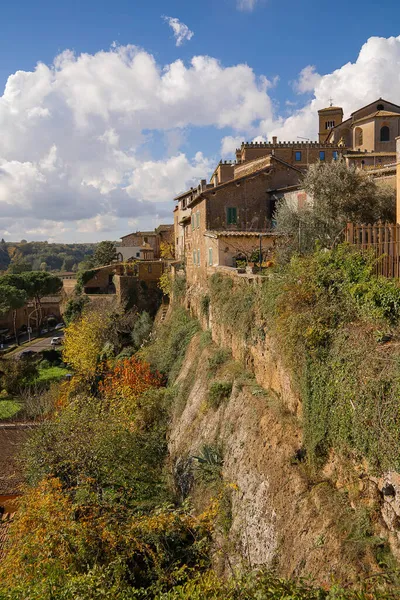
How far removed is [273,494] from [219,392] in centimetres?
575

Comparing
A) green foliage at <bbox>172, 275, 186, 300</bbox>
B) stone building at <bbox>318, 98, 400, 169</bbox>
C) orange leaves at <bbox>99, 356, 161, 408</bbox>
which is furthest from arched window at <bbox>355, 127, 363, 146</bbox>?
orange leaves at <bbox>99, 356, 161, 408</bbox>

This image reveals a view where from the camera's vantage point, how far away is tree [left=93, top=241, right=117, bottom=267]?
6056 centimetres

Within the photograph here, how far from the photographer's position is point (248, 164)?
35.4 metres

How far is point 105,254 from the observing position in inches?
2402

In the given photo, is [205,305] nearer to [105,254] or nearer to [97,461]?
[97,461]

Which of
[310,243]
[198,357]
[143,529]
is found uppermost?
[310,243]

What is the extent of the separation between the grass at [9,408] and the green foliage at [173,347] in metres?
9.50

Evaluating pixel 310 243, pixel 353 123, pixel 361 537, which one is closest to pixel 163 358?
pixel 310 243

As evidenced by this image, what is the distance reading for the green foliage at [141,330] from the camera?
34575 mm

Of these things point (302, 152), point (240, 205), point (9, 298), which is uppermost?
point (302, 152)

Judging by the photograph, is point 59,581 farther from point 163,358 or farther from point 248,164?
point 248,164

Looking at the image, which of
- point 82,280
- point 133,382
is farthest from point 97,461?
point 82,280

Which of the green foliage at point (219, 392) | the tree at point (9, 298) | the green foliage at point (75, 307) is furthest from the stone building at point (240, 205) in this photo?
the tree at point (9, 298)

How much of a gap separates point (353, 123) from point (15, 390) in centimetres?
4122
